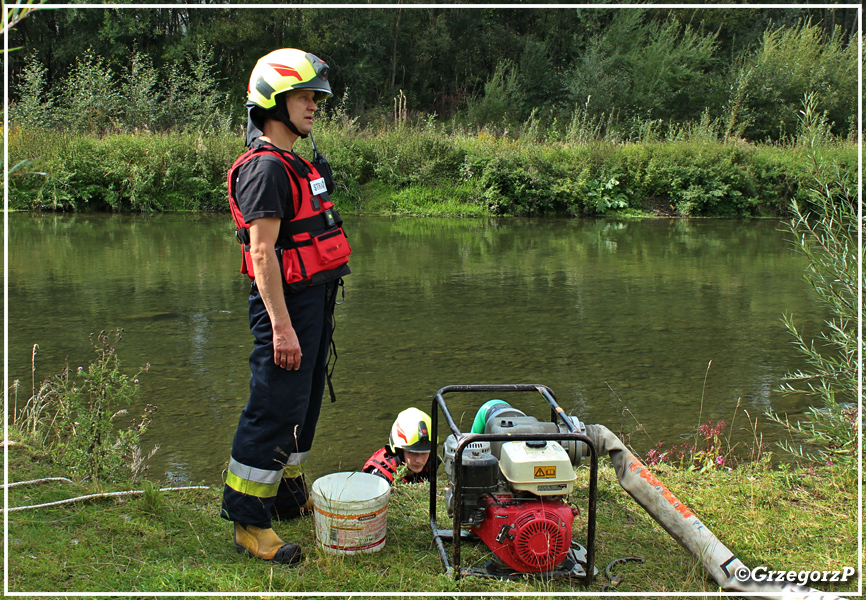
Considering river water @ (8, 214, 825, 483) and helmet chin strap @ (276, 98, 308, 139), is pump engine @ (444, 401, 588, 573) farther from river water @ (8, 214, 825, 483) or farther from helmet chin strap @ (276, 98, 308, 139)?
helmet chin strap @ (276, 98, 308, 139)

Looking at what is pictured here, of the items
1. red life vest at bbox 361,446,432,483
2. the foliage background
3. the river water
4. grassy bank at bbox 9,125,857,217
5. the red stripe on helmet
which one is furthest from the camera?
the foliage background

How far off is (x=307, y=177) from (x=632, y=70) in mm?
32735

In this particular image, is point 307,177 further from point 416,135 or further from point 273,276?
point 416,135

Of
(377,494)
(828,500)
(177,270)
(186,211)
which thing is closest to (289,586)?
(377,494)

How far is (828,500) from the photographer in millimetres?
3672

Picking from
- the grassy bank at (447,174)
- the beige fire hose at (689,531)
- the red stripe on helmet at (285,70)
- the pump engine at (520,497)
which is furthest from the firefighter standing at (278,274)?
the grassy bank at (447,174)

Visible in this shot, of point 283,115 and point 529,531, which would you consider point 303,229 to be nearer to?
point 283,115

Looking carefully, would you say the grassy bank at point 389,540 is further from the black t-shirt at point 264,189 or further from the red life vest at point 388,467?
the black t-shirt at point 264,189

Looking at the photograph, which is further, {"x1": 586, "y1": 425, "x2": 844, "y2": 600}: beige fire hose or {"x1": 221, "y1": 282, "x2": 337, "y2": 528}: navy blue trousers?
{"x1": 221, "y1": 282, "x2": 337, "y2": 528}: navy blue trousers

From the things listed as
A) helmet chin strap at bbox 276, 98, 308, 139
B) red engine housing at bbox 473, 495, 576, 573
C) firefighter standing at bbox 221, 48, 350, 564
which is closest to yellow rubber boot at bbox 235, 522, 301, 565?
firefighter standing at bbox 221, 48, 350, 564

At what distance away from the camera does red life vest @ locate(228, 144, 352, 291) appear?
290cm

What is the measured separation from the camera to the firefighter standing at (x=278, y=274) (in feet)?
9.30

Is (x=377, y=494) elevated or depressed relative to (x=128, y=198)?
elevated

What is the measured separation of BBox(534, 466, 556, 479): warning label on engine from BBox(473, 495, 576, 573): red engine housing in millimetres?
134
